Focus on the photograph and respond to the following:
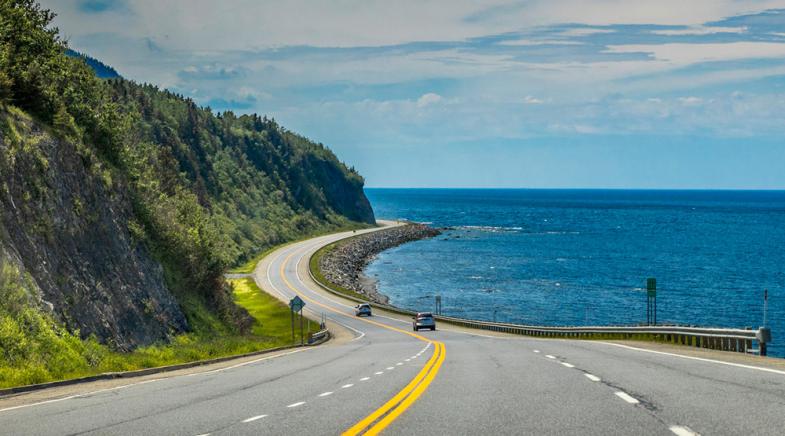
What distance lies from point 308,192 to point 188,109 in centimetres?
4443

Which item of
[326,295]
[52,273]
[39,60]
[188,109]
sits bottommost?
[326,295]

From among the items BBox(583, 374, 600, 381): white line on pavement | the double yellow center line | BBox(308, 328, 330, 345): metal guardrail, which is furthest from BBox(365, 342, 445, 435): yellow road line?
BBox(308, 328, 330, 345): metal guardrail

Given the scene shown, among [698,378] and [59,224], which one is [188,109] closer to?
[59,224]

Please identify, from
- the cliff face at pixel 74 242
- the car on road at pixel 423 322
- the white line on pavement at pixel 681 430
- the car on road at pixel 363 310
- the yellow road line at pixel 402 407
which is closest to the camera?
the white line on pavement at pixel 681 430

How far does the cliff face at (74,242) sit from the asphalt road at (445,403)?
29.4ft

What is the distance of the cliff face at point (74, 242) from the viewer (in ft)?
77.9

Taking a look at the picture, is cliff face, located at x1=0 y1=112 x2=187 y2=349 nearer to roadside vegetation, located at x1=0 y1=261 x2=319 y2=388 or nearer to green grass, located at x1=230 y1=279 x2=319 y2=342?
roadside vegetation, located at x1=0 y1=261 x2=319 y2=388

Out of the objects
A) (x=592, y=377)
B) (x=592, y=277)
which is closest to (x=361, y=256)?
(x=592, y=277)

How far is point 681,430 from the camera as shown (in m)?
8.20

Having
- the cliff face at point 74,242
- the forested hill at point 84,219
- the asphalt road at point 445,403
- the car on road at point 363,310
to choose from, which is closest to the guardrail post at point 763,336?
the asphalt road at point 445,403

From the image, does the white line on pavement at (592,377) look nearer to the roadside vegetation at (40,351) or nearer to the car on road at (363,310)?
the roadside vegetation at (40,351)

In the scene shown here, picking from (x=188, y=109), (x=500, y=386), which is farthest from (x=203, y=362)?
(x=188, y=109)

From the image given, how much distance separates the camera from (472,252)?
5817 inches

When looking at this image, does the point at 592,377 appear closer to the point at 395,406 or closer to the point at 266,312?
the point at 395,406
